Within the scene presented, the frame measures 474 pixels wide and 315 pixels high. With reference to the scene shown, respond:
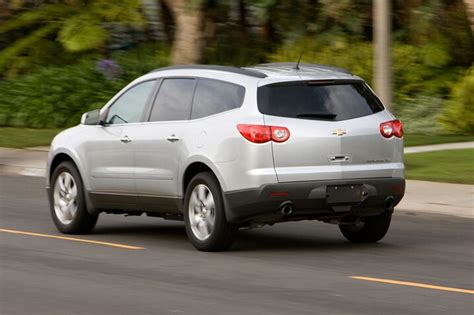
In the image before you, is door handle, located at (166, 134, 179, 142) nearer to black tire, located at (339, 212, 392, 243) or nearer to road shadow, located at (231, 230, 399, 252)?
road shadow, located at (231, 230, 399, 252)

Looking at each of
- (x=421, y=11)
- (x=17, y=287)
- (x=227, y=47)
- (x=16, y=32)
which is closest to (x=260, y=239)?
(x=17, y=287)

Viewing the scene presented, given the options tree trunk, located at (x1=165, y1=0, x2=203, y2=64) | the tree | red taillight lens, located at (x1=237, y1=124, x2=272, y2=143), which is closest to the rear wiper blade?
red taillight lens, located at (x1=237, y1=124, x2=272, y2=143)

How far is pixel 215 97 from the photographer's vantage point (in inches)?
459

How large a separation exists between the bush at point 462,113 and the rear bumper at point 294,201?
12.3m

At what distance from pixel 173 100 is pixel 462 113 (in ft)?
40.3

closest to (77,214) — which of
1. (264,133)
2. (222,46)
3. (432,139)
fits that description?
(264,133)

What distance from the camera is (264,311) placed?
8.40 m

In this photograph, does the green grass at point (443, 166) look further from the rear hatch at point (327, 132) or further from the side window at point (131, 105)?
the side window at point (131, 105)

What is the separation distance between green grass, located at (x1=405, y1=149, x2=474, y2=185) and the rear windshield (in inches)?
220

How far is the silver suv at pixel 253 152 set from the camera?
435 inches

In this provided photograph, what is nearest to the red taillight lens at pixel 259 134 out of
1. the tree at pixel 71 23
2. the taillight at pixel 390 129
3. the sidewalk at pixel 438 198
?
the taillight at pixel 390 129

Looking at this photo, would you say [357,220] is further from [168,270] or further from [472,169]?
[472,169]

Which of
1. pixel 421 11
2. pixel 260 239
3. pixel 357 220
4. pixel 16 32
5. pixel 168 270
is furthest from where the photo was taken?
pixel 16 32

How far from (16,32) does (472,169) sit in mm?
16287
